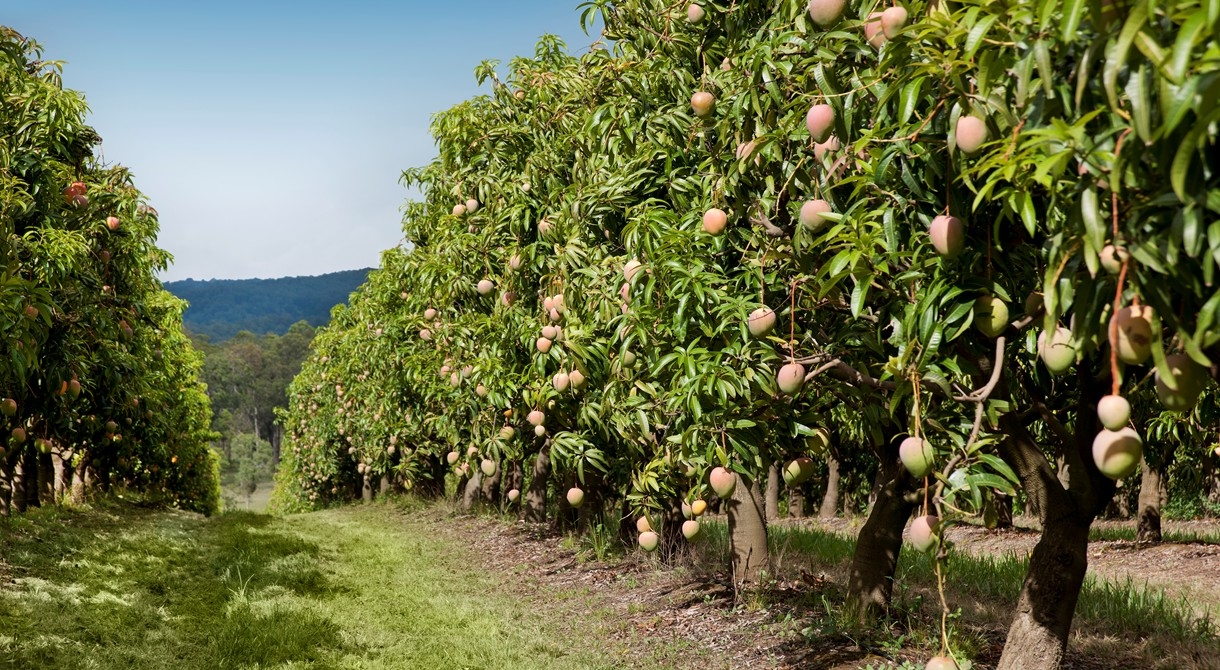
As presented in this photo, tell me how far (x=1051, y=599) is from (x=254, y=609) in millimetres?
5431

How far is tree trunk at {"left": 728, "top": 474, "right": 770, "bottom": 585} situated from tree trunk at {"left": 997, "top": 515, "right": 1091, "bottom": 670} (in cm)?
292

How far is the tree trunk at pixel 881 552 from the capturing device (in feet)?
17.3

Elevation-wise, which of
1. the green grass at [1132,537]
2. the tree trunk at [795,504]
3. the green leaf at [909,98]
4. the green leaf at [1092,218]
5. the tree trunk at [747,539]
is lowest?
the tree trunk at [795,504]

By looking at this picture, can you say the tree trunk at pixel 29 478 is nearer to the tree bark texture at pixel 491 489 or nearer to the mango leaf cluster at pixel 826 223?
the mango leaf cluster at pixel 826 223

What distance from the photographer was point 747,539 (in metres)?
6.64

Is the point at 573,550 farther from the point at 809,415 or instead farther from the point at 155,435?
the point at 155,435

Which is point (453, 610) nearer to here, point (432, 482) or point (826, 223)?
point (826, 223)

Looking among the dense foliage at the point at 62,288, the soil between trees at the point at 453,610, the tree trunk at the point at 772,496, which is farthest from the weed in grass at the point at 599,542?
the tree trunk at the point at 772,496

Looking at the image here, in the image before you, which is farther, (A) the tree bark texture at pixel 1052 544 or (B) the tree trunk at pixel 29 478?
(B) the tree trunk at pixel 29 478

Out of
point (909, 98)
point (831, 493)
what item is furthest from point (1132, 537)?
point (909, 98)

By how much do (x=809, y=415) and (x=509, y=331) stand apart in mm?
4268

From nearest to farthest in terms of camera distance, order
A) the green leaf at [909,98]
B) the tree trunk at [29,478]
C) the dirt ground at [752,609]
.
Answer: the green leaf at [909,98] < the dirt ground at [752,609] < the tree trunk at [29,478]

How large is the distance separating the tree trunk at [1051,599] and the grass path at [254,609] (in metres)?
2.42

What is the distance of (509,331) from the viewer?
775 cm
